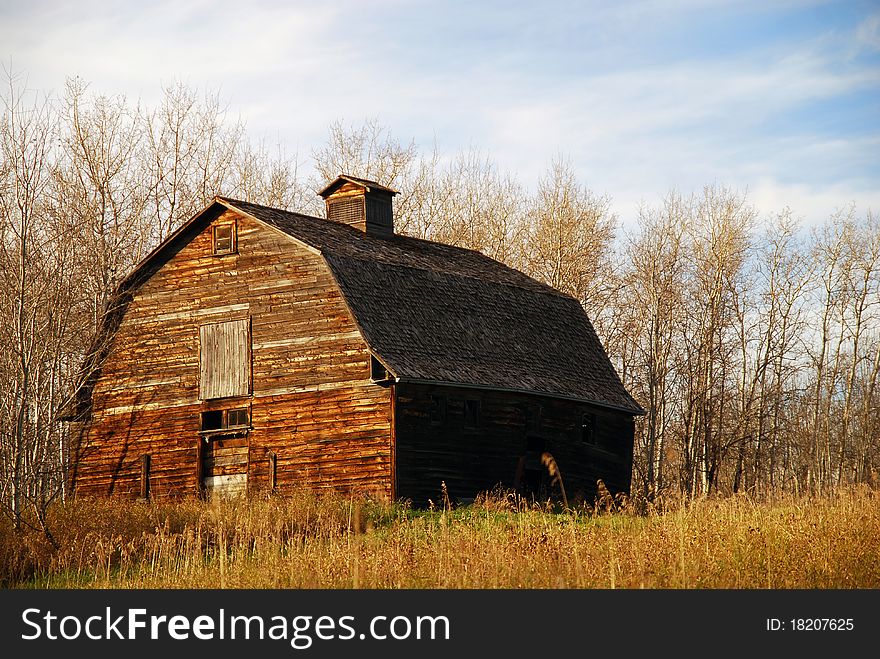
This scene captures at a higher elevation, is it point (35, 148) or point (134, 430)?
point (35, 148)

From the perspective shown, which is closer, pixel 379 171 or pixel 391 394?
pixel 391 394

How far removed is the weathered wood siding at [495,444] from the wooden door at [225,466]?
4351 mm

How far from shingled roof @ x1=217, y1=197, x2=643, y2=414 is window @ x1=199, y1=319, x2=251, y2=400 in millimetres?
2869

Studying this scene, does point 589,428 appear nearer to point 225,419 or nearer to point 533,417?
point 533,417

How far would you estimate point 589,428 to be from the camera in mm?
33188

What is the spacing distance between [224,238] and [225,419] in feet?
15.2

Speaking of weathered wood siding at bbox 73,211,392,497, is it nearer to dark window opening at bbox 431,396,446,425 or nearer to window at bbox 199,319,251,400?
window at bbox 199,319,251,400

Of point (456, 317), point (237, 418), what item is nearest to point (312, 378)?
point (237, 418)

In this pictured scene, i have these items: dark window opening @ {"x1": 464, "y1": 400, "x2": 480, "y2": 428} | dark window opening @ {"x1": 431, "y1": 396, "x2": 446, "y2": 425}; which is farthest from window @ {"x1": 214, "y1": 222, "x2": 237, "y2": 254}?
dark window opening @ {"x1": 464, "y1": 400, "x2": 480, "y2": 428}

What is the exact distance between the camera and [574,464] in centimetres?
3195

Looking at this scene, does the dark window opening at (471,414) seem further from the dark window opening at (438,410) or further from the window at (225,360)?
the window at (225,360)
